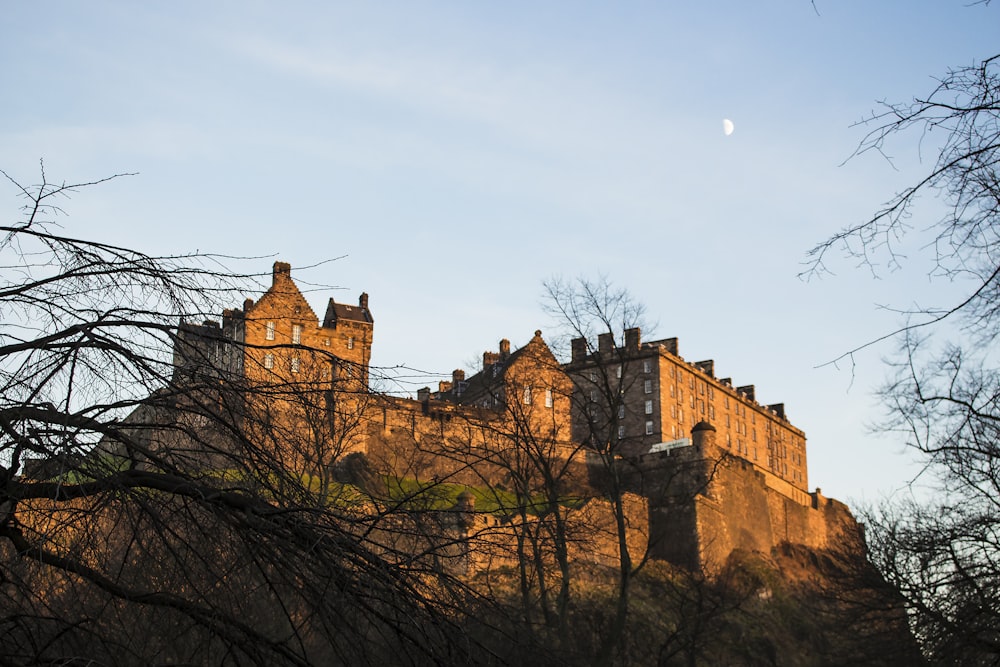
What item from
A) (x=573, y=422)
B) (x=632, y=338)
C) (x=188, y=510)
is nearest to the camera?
(x=188, y=510)

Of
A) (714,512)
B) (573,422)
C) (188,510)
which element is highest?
(573,422)

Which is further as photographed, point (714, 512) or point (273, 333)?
point (714, 512)

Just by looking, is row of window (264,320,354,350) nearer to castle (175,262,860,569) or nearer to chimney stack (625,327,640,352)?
Result: castle (175,262,860,569)

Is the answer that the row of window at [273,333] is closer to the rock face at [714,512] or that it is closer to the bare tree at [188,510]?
the bare tree at [188,510]

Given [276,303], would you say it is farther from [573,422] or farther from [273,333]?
[573,422]

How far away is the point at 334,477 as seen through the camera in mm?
43500

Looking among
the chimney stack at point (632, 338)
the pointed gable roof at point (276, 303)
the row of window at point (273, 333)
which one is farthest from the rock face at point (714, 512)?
the pointed gable roof at point (276, 303)

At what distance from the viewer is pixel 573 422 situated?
51.5 meters

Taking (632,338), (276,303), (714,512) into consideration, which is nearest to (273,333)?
(276,303)

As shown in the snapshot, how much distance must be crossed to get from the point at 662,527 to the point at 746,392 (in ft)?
150

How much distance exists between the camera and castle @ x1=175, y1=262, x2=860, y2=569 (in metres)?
5.23

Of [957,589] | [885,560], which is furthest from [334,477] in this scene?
[957,589]

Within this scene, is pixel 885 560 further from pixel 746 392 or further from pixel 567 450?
pixel 746 392

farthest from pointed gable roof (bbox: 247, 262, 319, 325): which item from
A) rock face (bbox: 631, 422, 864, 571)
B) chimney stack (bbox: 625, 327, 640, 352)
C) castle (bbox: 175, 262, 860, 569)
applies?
rock face (bbox: 631, 422, 864, 571)
